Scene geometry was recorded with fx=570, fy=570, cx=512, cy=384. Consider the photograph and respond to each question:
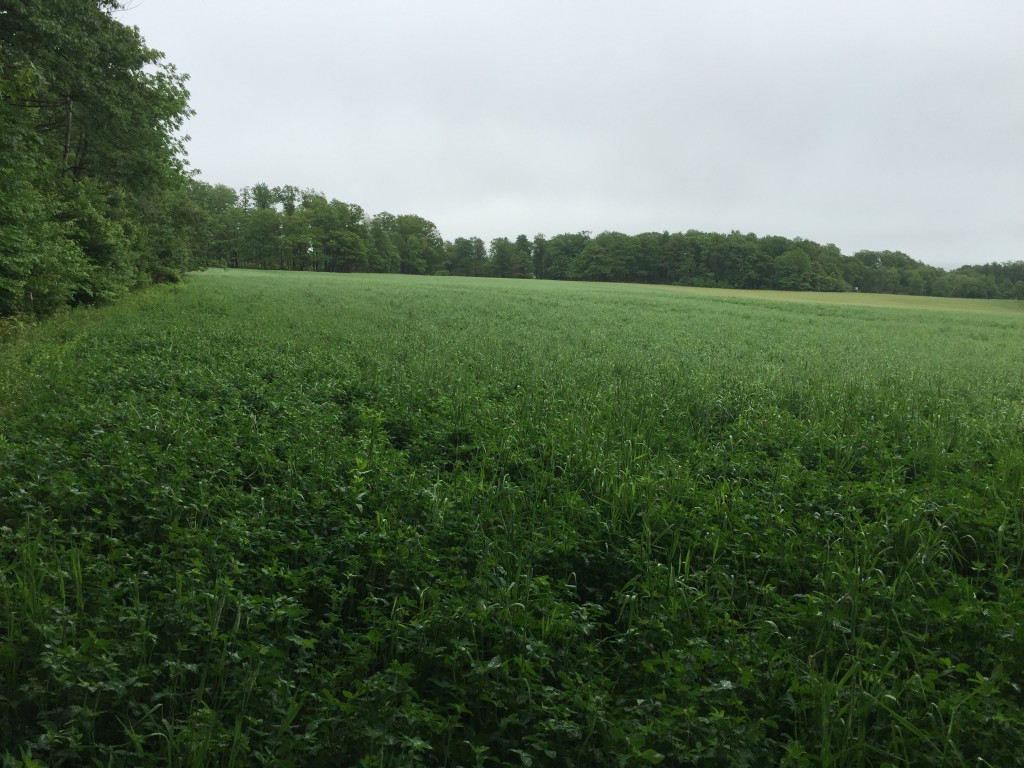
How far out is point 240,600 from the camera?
128 inches

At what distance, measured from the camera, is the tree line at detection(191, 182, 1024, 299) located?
277 ft

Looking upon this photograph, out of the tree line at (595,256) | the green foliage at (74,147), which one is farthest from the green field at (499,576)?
the tree line at (595,256)

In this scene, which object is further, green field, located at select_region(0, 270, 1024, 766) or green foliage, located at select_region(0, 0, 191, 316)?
green foliage, located at select_region(0, 0, 191, 316)

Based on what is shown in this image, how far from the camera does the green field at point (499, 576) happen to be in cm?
261

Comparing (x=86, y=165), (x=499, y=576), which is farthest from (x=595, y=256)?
(x=499, y=576)

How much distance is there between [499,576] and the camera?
3.92 meters

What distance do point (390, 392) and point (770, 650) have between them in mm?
6234

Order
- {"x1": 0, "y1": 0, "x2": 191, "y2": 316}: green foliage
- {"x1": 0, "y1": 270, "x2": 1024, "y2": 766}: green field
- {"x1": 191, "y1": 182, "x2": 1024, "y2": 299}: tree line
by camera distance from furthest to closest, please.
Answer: {"x1": 191, "y1": 182, "x2": 1024, "y2": 299}: tree line
{"x1": 0, "y1": 0, "x2": 191, "y2": 316}: green foliage
{"x1": 0, "y1": 270, "x2": 1024, "y2": 766}: green field

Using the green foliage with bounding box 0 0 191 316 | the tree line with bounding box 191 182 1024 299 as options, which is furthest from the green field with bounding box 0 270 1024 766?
the tree line with bounding box 191 182 1024 299

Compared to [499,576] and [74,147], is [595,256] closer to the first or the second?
[74,147]

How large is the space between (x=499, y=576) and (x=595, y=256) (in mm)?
104322

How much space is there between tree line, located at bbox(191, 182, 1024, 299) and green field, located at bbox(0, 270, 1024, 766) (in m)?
81.8

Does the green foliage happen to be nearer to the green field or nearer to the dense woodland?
the dense woodland

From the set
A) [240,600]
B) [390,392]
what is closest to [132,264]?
[390,392]
